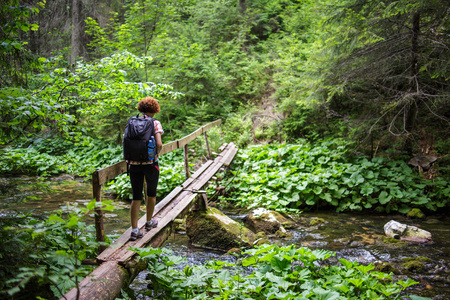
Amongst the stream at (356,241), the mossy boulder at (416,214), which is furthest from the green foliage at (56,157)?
the mossy boulder at (416,214)

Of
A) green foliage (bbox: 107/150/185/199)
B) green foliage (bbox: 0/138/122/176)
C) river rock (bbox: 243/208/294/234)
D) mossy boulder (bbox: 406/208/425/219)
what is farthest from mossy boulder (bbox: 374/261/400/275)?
green foliage (bbox: 0/138/122/176)

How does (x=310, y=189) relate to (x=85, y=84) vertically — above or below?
below

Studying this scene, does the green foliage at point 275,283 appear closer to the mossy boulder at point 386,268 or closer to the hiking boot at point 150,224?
the hiking boot at point 150,224

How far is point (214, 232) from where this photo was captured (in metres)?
5.94

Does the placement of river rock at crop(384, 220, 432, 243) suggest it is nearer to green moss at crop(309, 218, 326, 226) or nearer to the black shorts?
green moss at crop(309, 218, 326, 226)

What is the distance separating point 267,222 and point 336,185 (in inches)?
96.5

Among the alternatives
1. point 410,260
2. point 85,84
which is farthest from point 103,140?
point 410,260

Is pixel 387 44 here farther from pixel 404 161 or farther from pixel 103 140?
pixel 103 140

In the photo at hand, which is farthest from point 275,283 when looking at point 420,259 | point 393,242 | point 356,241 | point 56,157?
point 56,157

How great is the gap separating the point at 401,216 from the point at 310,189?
87.0 inches

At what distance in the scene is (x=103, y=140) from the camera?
1463 centimetres

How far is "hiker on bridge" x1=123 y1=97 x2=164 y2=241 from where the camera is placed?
3.92 meters

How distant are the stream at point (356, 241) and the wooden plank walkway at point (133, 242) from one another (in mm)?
819

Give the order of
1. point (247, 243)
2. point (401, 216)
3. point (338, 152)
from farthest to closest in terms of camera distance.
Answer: point (338, 152), point (401, 216), point (247, 243)
